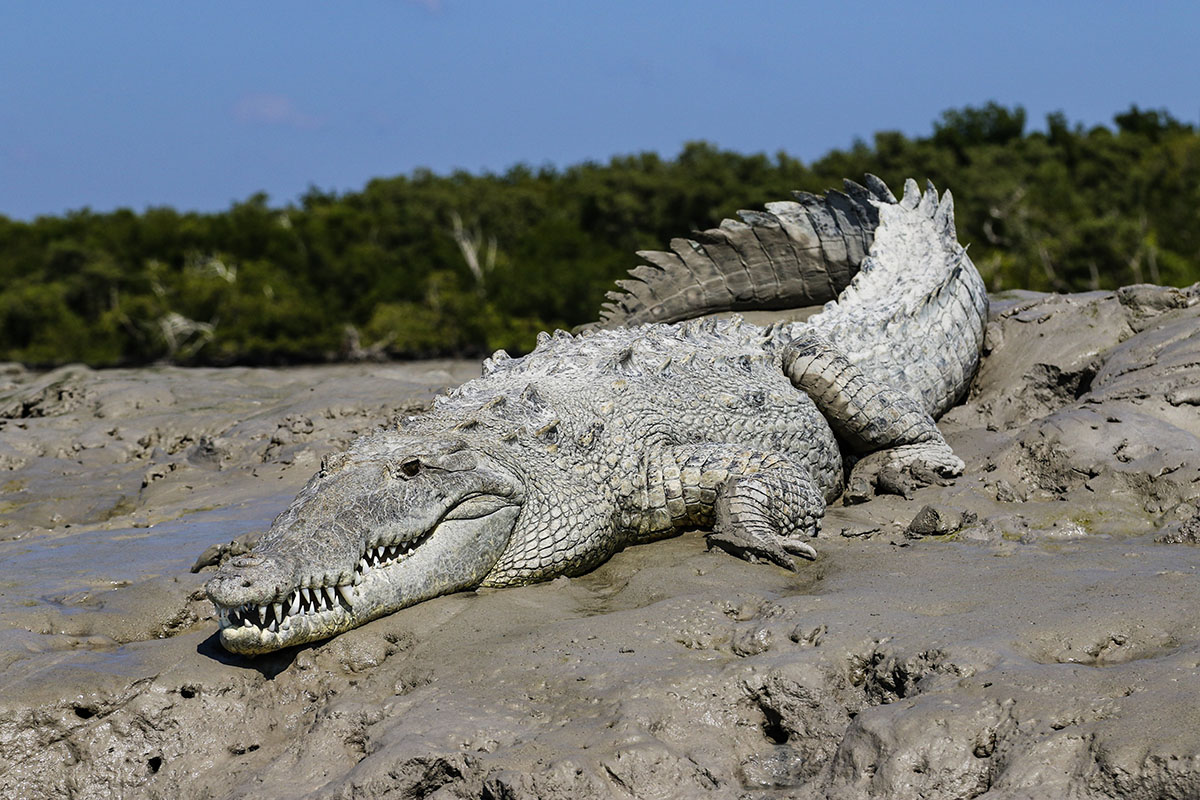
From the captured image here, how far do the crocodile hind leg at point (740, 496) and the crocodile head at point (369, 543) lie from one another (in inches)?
35.5

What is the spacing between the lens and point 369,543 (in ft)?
13.2

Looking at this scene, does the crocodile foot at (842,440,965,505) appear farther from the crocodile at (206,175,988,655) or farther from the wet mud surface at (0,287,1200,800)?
the wet mud surface at (0,287,1200,800)

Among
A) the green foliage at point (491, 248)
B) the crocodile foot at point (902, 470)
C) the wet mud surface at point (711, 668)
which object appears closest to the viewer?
the wet mud surface at point (711, 668)

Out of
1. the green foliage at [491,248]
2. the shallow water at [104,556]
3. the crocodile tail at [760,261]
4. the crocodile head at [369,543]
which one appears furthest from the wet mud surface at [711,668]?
the green foliage at [491,248]

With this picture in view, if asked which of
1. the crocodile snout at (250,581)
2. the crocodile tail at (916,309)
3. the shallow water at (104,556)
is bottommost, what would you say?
the shallow water at (104,556)

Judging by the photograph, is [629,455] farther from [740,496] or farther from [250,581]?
[250,581]

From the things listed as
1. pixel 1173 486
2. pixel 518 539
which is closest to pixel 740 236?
pixel 1173 486

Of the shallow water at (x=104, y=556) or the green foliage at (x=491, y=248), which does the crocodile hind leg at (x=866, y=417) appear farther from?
the green foliage at (x=491, y=248)

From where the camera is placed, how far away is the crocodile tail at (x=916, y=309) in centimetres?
674

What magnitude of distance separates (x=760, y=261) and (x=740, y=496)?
3.92 m

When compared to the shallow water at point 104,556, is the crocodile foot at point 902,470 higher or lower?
higher

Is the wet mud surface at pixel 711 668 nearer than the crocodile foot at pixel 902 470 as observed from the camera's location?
Yes

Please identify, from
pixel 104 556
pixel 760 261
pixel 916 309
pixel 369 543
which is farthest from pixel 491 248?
pixel 369 543

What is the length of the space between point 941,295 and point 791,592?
3.65m
